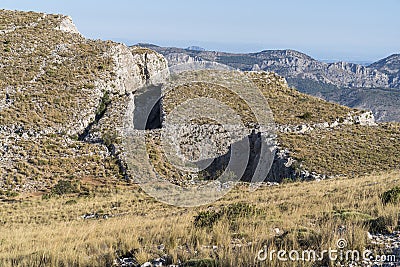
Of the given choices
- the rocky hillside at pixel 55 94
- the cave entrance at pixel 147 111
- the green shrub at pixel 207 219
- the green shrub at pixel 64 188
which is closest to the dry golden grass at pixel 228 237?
the green shrub at pixel 207 219

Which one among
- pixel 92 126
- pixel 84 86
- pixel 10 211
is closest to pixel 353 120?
pixel 92 126

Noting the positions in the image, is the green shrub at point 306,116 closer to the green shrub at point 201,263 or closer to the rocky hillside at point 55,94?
the rocky hillside at point 55,94

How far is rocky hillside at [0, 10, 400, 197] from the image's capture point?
3197 centimetres

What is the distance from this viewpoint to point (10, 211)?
73.8ft

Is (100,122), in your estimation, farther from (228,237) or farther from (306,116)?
(228,237)

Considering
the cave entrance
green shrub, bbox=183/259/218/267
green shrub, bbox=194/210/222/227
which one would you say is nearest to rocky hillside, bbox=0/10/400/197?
the cave entrance

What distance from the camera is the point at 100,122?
42.2 meters

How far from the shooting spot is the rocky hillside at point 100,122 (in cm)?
3197

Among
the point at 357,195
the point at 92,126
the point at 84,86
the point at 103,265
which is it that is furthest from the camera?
the point at 84,86

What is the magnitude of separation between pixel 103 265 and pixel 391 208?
7948 millimetres

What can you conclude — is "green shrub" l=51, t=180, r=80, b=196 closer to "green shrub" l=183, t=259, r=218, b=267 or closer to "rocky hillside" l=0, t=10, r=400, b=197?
"rocky hillside" l=0, t=10, r=400, b=197

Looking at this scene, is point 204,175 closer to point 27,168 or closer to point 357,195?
point 27,168

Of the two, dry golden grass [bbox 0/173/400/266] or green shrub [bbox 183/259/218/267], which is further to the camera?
dry golden grass [bbox 0/173/400/266]

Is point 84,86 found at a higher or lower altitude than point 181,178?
higher
